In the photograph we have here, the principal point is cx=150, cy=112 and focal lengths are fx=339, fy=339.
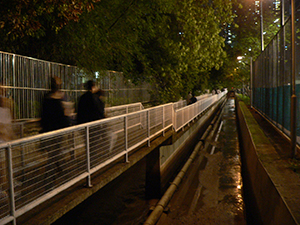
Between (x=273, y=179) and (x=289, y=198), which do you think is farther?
(x=273, y=179)

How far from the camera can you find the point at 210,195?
380 inches

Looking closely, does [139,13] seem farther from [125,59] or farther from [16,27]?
[16,27]

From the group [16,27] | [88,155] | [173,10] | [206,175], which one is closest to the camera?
[88,155]

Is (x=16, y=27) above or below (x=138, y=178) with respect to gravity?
above

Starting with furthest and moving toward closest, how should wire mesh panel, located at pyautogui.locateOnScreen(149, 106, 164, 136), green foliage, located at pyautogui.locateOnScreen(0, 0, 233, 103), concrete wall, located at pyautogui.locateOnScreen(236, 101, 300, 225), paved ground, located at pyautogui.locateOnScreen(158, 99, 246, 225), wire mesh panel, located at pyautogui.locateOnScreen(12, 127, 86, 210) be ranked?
green foliage, located at pyautogui.locateOnScreen(0, 0, 233, 103), wire mesh panel, located at pyautogui.locateOnScreen(149, 106, 164, 136), paved ground, located at pyautogui.locateOnScreen(158, 99, 246, 225), concrete wall, located at pyautogui.locateOnScreen(236, 101, 300, 225), wire mesh panel, located at pyautogui.locateOnScreen(12, 127, 86, 210)

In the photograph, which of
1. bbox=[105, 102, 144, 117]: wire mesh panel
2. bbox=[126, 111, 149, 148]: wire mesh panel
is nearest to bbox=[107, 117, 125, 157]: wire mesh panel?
bbox=[126, 111, 149, 148]: wire mesh panel

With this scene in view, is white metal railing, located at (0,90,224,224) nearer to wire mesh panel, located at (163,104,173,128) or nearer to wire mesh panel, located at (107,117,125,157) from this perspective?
wire mesh panel, located at (107,117,125,157)

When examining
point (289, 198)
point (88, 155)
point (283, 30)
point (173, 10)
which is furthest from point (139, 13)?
point (289, 198)

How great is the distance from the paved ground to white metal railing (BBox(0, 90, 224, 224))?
8.66ft

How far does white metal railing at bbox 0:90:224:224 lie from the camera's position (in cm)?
340

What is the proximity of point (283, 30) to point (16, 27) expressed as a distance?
7.72 metres

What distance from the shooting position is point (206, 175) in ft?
38.9

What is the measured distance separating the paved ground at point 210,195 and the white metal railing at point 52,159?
2639 millimetres

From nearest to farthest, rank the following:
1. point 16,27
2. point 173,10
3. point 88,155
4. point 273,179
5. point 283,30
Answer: point 88,155 → point 273,179 → point 16,27 → point 283,30 → point 173,10
